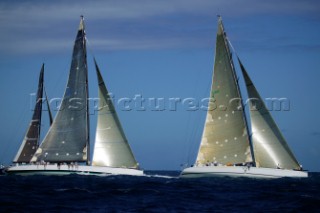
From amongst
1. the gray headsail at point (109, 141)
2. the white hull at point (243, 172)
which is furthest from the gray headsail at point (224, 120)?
the gray headsail at point (109, 141)

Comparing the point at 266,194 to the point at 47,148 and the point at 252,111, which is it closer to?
the point at 252,111

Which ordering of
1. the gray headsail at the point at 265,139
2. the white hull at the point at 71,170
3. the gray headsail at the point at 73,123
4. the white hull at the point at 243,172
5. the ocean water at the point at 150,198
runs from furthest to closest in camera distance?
the gray headsail at the point at 73,123 < the white hull at the point at 71,170 < the gray headsail at the point at 265,139 < the white hull at the point at 243,172 < the ocean water at the point at 150,198

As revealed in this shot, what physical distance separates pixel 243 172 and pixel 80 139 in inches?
737

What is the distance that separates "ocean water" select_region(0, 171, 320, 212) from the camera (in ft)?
128

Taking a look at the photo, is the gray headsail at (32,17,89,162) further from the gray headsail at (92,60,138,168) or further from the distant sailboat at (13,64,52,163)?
the distant sailboat at (13,64,52,163)

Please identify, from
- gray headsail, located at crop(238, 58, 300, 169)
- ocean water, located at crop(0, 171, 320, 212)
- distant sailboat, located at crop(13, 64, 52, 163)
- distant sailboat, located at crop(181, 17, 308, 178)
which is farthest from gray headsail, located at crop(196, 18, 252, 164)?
distant sailboat, located at crop(13, 64, 52, 163)

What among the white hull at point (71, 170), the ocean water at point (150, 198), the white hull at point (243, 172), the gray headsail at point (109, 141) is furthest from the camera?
the gray headsail at point (109, 141)

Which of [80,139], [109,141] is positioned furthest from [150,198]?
[80,139]

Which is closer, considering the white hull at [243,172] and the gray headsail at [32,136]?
the white hull at [243,172]

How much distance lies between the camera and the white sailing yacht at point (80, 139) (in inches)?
2776

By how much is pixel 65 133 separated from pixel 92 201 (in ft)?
106

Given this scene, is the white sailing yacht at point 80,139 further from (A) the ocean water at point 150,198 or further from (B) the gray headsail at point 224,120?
(A) the ocean water at point 150,198

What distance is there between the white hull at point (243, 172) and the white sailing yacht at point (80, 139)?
678 centimetres

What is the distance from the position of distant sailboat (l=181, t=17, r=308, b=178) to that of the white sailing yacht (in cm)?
812
